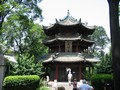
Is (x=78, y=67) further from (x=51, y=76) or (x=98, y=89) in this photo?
(x=98, y=89)

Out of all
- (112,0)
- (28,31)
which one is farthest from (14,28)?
(112,0)

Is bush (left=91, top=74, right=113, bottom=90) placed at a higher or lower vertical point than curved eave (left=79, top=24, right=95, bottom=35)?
lower

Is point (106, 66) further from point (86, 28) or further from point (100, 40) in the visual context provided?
point (100, 40)

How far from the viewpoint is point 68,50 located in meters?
31.4

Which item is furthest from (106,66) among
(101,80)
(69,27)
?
(69,27)

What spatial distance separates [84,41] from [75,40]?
162 cm

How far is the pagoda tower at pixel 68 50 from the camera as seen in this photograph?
30.1 metres

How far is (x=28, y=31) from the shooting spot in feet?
132

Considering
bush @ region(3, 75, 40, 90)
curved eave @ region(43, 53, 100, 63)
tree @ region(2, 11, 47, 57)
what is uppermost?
tree @ region(2, 11, 47, 57)

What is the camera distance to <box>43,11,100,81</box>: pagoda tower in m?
30.1

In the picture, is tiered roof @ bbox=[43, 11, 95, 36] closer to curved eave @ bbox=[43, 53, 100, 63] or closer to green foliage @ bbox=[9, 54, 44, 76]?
curved eave @ bbox=[43, 53, 100, 63]

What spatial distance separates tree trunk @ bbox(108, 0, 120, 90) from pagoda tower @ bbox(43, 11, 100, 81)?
23019 millimetres

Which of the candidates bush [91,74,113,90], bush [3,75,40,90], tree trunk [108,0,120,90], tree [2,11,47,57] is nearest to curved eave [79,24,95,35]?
tree [2,11,47,57]

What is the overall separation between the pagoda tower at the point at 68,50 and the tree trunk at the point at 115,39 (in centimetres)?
2302
